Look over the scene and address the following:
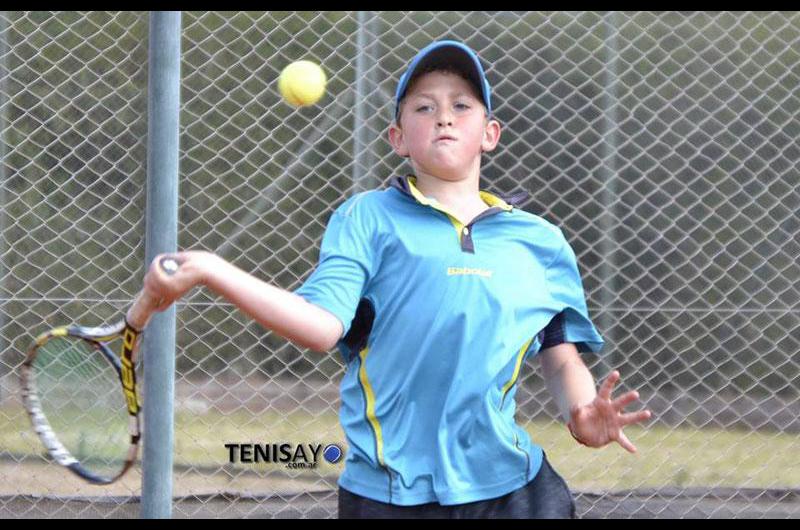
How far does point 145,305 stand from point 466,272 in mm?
594

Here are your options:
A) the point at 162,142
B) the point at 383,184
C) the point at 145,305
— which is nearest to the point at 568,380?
the point at 145,305

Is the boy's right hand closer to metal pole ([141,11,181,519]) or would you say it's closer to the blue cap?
the blue cap

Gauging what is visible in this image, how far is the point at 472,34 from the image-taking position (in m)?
4.63

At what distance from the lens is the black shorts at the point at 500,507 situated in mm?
2199

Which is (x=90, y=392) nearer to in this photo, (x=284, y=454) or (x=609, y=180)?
(x=284, y=454)

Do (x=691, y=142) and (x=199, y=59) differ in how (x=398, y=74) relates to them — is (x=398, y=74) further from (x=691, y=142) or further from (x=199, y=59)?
(x=691, y=142)

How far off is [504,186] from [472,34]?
596 mm

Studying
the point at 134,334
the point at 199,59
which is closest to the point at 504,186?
the point at 199,59

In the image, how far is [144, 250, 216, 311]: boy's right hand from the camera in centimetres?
191

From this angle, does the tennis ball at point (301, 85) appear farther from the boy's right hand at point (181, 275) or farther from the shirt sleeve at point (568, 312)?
the boy's right hand at point (181, 275)

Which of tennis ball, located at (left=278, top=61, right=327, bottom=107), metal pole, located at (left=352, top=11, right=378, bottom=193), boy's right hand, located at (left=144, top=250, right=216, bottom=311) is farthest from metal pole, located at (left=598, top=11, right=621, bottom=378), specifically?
boy's right hand, located at (left=144, top=250, right=216, bottom=311)

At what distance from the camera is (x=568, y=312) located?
2.41 metres

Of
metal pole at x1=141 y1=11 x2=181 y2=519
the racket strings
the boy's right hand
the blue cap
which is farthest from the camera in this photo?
metal pole at x1=141 y1=11 x2=181 y2=519

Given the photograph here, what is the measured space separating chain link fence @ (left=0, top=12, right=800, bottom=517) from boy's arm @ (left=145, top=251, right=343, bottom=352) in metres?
2.19
